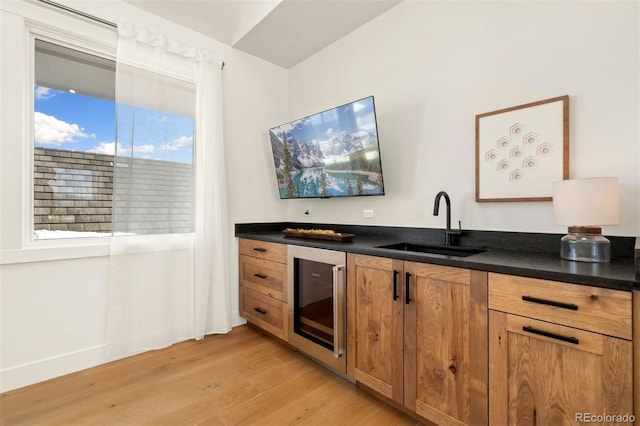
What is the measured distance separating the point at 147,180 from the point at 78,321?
1135 millimetres

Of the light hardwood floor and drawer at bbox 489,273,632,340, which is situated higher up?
drawer at bbox 489,273,632,340

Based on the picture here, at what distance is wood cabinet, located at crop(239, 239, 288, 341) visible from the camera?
233cm

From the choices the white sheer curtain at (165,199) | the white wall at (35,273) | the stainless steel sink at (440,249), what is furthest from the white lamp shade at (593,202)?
the white wall at (35,273)

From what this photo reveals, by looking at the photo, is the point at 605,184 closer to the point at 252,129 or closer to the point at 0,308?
the point at 252,129

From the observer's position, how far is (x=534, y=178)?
1633 mm

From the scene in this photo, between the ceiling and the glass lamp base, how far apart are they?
6.80ft

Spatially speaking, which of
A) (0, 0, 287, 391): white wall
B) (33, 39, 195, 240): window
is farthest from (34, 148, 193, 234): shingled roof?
(0, 0, 287, 391): white wall

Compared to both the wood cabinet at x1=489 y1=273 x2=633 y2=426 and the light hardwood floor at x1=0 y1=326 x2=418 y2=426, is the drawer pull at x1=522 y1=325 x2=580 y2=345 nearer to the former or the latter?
the wood cabinet at x1=489 y1=273 x2=633 y2=426

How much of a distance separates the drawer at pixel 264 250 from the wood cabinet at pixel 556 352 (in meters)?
1.51

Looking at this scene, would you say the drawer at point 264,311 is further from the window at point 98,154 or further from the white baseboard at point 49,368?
the white baseboard at point 49,368

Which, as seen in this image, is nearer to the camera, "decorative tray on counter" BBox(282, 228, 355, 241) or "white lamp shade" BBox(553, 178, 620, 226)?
"white lamp shade" BBox(553, 178, 620, 226)

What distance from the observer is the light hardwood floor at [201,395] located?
1.58 metres

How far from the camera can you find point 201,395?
178 centimetres

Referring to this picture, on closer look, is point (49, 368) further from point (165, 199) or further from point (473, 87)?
point (473, 87)
